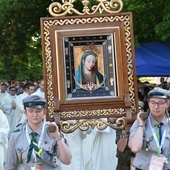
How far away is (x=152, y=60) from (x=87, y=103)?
277 inches

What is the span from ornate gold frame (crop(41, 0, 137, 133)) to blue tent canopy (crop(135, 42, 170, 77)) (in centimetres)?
630

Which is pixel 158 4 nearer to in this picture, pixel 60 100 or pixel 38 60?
pixel 60 100

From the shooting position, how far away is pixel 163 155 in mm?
5391

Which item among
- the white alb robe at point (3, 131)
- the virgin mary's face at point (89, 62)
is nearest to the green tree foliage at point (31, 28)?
the white alb robe at point (3, 131)

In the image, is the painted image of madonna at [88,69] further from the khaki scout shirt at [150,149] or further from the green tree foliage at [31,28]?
the green tree foliage at [31,28]

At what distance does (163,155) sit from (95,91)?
1.38m

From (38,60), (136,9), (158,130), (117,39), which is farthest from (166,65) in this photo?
(38,60)

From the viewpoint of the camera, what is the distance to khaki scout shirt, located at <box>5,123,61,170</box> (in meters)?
5.14

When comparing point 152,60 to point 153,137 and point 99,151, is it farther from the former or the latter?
point 153,137

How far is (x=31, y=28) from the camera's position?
77.8 ft

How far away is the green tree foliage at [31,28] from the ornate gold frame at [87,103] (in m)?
7.26

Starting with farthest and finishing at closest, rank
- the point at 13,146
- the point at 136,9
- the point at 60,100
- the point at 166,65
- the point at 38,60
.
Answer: the point at 38,60, the point at 136,9, the point at 166,65, the point at 60,100, the point at 13,146

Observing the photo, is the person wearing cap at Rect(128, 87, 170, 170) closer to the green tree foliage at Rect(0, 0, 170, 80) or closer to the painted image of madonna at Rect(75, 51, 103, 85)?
the painted image of madonna at Rect(75, 51, 103, 85)

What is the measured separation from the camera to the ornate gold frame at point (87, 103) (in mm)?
6277
